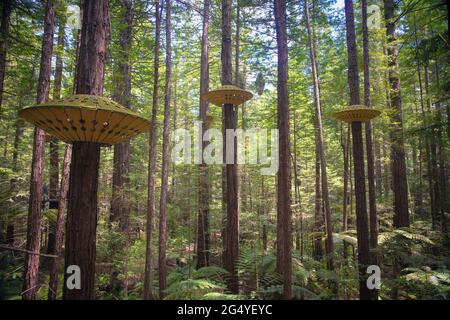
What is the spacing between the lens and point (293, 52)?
1488 centimetres

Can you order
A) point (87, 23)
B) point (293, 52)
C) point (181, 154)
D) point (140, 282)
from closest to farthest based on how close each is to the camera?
point (87, 23), point (140, 282), point (293, 52), point (181, 154)

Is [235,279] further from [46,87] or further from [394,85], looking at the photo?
[394,85]

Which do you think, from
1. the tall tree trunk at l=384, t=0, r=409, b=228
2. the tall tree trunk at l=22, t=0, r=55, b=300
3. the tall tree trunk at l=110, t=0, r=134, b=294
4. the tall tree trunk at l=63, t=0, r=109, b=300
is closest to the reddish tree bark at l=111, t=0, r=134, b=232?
the tall tree trunk at l=110, t=0, r=134, b=294

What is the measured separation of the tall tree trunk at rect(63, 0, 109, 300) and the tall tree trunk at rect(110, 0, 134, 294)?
474 centimetres

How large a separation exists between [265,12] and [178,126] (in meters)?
11.6

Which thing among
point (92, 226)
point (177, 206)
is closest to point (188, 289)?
point (92, 226)

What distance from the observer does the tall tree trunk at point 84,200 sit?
3486 mm

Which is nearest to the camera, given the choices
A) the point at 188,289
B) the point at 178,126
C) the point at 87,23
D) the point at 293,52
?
the point at 87,23

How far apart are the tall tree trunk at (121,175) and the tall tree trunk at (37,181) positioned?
6.32 ft

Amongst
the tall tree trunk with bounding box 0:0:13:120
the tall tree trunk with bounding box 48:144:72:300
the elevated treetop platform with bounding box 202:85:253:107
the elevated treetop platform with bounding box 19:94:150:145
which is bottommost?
the tall tree trunk with bounding box 48:144:72:300

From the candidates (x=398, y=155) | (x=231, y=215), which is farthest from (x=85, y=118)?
(x=398, y=155)

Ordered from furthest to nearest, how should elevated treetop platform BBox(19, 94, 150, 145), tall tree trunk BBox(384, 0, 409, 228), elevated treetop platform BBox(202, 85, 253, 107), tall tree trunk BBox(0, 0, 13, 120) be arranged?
tall tree trunk BBox(384, 0, 409, 228) → tall tree trunk BBox(0, 0, 13, 120) → elevated treetop platform BBox(202, 85, 253, 107) → elevated treetop platform BBox(19, 94, 150, 145)

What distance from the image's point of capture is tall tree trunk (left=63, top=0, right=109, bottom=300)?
3486 millimetres

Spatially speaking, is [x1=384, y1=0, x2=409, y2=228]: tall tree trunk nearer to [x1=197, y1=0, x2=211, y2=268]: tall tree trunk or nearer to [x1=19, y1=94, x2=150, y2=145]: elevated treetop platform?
[x1=197, y1=0, x2=211, y2=268]: tall tree trunk
